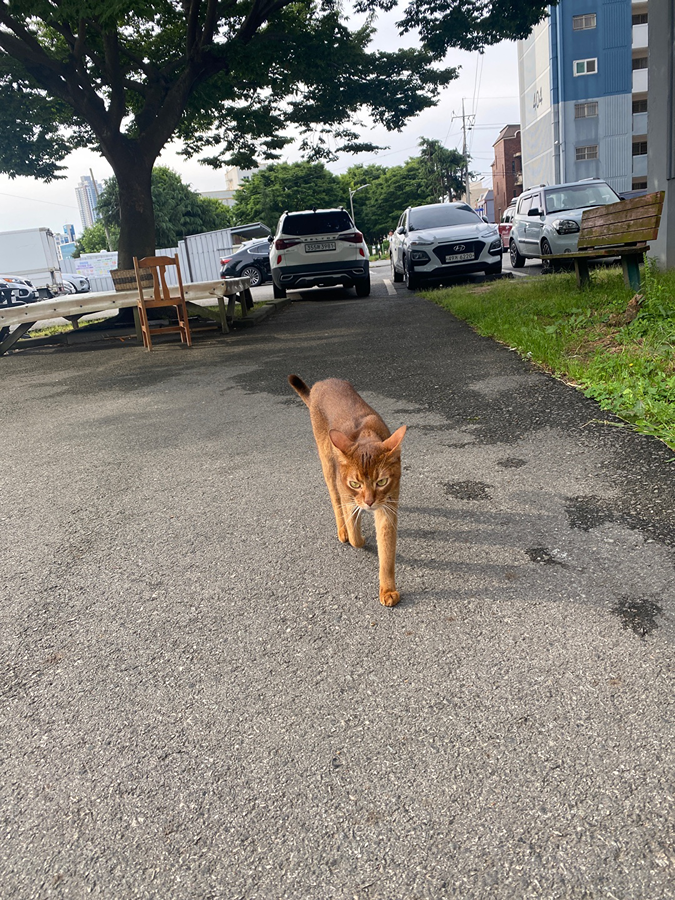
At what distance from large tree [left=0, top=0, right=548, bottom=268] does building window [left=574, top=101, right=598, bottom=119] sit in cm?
3403

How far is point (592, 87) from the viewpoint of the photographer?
4459cm

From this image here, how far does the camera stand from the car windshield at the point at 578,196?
1534 cm

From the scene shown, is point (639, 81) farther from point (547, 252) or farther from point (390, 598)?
point (390, 598)

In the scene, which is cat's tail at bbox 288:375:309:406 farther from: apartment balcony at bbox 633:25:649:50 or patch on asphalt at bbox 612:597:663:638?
apartment balcony at bbox 633:25:649:50

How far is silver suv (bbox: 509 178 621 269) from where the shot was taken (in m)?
14.5

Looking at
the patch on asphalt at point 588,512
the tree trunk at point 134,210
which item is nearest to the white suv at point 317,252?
the tree trunk at point 134,210

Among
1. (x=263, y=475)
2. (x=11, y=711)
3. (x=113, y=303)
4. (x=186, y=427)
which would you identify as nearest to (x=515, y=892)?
(x=11, y=711)

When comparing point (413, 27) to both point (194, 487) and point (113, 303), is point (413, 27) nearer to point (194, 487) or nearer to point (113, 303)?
point (113, 303)

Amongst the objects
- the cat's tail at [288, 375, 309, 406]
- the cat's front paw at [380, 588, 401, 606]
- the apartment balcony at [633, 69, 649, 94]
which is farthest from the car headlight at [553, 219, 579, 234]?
the apartment balcony at [633, 69, 649, 94]

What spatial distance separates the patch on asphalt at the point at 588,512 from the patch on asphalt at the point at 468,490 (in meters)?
0.43

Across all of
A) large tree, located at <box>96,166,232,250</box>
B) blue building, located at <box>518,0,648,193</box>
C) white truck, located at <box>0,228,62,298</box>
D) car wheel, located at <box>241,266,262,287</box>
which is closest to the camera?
car wheel, located at <box>241,266,262,287</box>

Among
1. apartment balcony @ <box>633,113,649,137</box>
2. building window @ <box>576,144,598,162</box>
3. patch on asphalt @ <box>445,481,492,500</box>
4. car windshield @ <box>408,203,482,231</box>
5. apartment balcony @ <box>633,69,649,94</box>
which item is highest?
apartment balcony @ <box>633,69,649,94</box>

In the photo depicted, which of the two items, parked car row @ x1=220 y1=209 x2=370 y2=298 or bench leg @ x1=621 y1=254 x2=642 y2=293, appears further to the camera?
parked car row @ x1=220 y1=209 x2=370 y2=298

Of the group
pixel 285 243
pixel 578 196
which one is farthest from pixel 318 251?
pixel 578 196
